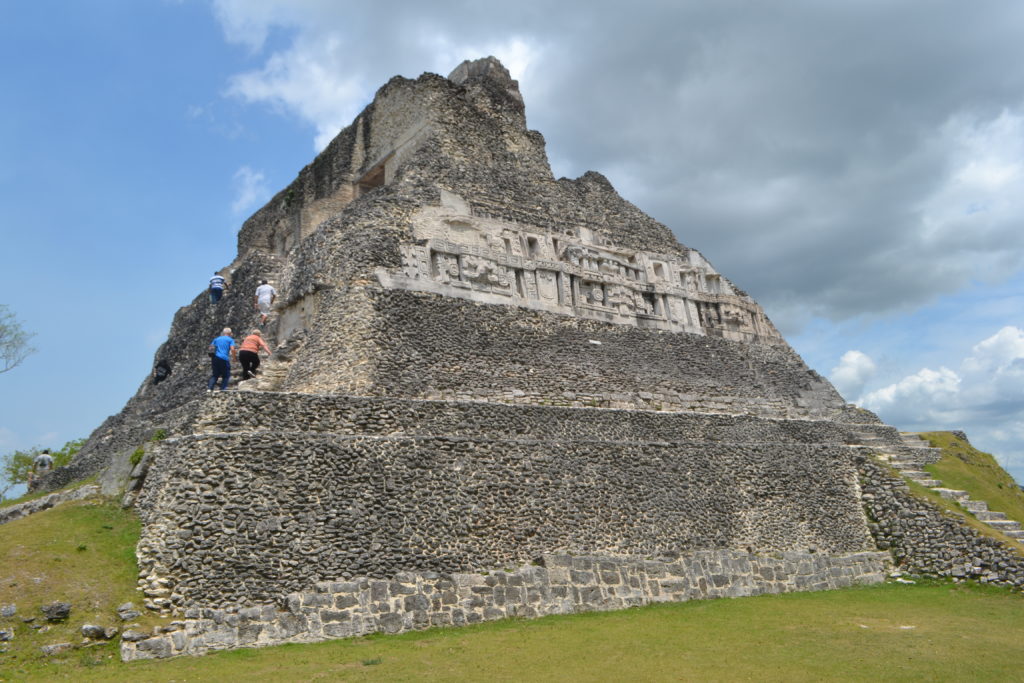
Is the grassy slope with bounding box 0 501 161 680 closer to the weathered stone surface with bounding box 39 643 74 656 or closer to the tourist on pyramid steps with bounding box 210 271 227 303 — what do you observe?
the weathered stone surface with bounding box 39 643 74 656

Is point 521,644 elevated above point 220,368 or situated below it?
below

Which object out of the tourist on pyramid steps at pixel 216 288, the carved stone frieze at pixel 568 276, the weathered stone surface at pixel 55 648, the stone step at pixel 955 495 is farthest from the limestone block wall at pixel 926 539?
the tourist on pyramid steps at pixel 216 288

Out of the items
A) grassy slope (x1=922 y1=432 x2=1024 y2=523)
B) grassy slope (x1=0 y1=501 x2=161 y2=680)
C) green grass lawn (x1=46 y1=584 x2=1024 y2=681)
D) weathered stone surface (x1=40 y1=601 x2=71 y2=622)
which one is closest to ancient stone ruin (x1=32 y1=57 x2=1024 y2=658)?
grassy slope (x1=0 y1=501 x2=161 y2=680)

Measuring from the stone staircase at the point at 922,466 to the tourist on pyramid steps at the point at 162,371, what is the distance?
19276 mm

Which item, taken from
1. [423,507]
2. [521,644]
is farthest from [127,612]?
[521,644]

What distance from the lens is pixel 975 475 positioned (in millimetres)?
18578

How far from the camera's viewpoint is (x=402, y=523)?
11.2 metres

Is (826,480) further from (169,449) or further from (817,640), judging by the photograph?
(169,449)

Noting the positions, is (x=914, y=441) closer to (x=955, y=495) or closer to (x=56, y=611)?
(x=955, y=495)

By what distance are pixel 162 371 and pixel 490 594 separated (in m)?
15.0

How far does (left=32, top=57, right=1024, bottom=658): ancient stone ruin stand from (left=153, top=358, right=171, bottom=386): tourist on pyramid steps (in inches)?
13.6

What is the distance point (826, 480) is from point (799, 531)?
193 cm

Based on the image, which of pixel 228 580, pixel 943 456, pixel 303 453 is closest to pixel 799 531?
pixel 943 456

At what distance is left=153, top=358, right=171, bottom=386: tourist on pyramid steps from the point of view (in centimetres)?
2166
